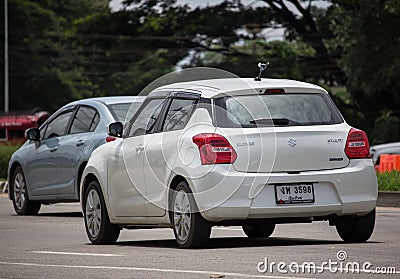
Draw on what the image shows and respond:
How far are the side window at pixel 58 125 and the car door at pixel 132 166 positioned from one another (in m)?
5.56

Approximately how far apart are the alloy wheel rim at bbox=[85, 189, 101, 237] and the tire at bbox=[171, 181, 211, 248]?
1.60 metres

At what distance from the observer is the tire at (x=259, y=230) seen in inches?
511

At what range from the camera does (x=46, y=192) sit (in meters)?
18.0

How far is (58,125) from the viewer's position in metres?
18.4

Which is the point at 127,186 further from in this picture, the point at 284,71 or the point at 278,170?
the point at 284,71

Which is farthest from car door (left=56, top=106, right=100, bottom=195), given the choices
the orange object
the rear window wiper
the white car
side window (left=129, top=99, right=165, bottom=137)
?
the orange object

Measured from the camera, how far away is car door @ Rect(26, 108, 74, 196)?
1794cm

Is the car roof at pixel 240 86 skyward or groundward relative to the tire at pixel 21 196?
skyward

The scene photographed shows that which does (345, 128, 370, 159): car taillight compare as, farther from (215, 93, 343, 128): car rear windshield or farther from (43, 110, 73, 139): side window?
(43, 110, 73, 139): side window

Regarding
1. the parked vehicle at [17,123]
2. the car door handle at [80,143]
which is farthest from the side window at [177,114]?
the parked vehicle at [17,123]

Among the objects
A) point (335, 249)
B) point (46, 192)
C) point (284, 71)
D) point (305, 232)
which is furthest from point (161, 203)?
point (284, 71)

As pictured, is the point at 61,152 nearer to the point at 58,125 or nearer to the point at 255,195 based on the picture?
the point at 58,125

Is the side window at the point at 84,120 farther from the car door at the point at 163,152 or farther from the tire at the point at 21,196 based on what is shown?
the car door at the point at 163,152

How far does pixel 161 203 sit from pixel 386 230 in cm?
343
